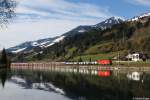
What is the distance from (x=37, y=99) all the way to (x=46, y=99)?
128 cm

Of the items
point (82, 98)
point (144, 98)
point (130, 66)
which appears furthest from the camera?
point (130, 66)

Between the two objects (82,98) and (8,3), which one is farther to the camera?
(82,98)

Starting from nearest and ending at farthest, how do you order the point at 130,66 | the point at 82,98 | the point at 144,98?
the point at 144,98 < the point at 82,98 < the point at 130,66

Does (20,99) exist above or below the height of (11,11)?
below

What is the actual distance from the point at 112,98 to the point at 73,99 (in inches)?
222

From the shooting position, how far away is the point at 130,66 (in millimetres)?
196625

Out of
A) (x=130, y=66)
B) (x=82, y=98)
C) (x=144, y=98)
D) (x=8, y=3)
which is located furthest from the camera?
(x=130, y=66)

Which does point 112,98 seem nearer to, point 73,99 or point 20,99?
point 73,99

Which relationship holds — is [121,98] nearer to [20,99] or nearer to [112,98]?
[112,98]

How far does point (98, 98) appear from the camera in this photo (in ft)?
211

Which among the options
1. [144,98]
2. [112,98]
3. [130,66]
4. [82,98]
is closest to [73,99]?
[82,98]

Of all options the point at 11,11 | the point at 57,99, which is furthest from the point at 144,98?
the point at 11,11

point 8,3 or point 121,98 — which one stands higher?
point 8,3

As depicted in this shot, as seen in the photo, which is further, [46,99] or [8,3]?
Result: [46,99]
